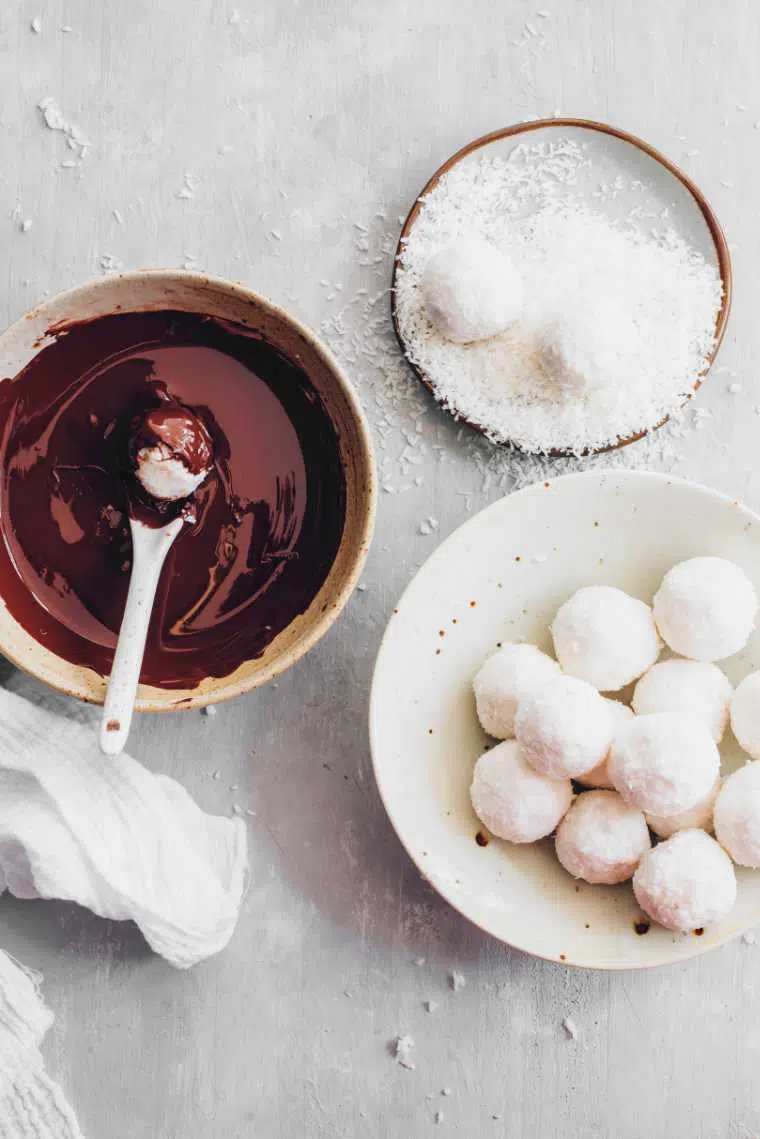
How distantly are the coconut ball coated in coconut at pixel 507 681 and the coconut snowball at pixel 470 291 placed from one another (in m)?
0.32

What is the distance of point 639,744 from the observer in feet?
3.03

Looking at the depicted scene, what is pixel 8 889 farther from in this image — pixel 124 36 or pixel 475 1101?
pixel 124 36

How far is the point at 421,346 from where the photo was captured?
40.4 inches

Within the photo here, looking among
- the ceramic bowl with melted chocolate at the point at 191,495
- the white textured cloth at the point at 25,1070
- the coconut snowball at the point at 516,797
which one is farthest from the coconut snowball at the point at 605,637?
the white textured cloth at the point at 25,1070

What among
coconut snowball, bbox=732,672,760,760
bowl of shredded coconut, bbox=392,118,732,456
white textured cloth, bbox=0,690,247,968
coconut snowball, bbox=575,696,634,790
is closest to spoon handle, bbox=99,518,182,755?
white textured cloth, bbox=0,690,247,968

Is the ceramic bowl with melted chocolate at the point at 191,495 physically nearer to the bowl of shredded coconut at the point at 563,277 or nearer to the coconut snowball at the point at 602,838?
the bowl of shredded coconut at the point at 563,277

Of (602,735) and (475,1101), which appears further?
(475,1101)

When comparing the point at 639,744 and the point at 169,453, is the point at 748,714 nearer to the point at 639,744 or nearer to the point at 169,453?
the point at 639,744

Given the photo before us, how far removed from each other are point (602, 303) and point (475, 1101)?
2.82 ft

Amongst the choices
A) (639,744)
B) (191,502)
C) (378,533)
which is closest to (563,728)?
(639,744)

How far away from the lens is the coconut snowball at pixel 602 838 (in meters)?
0.95

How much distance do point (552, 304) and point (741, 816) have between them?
530mm

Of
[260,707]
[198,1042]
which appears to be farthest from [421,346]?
[198,1042]

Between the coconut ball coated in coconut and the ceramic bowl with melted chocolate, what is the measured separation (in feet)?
0.58
